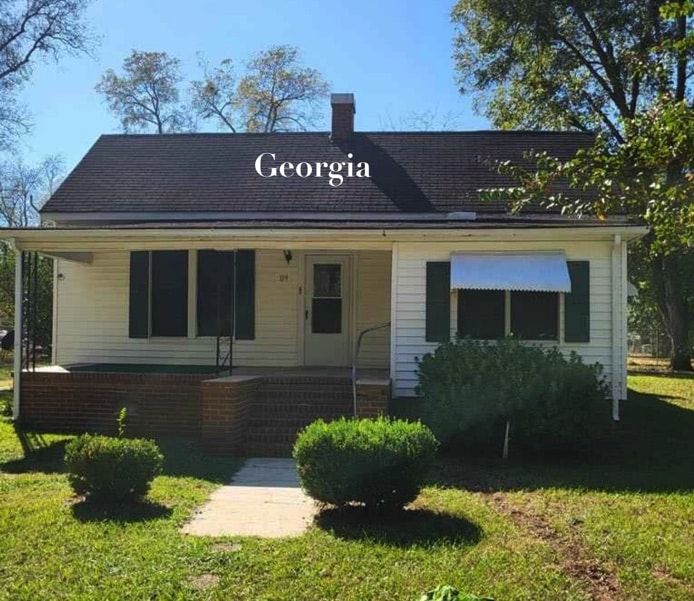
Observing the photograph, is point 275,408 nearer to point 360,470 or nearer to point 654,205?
point 360,470

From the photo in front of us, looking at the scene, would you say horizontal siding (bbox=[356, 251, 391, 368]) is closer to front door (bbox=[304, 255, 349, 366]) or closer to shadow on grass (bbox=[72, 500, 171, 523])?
front door (bbox=[304, 255, 349, 366])

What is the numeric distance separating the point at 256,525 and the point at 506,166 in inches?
135

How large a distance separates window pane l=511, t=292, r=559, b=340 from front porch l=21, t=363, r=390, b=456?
2266 millimetres

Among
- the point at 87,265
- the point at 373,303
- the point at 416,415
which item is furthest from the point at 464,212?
the point at 87,265

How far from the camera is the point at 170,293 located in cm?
1226

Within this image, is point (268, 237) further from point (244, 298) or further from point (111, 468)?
point (111, 468)

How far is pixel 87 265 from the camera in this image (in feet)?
41.0

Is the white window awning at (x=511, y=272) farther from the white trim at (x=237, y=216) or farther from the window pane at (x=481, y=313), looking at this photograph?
the white trim at (x=237, y=216)

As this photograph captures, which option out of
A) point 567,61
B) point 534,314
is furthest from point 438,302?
point 567,61

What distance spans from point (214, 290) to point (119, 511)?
21.8 feet

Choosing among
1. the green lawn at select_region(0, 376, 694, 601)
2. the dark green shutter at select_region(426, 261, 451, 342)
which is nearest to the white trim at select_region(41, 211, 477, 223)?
the dark green shutter at select_region(426, 261, 451, 342)

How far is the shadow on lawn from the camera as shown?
7.13 meters

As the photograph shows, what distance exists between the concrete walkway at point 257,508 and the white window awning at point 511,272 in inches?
147

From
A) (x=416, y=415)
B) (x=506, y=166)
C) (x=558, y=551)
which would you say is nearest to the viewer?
(x=506, y=166)
